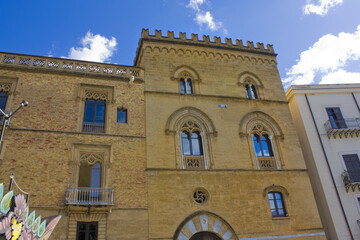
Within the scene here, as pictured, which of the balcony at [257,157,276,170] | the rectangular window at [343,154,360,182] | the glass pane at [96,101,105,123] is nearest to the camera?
the glass pane at [96,101,105,123]

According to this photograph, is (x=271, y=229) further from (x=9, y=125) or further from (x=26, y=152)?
(x=9, y=125)

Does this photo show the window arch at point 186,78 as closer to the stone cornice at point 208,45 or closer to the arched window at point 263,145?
the stone cornice at point 208,45

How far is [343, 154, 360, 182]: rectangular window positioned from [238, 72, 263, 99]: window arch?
6.64 meters

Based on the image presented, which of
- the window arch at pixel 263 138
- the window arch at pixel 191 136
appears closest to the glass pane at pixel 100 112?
the window arch at pixel 191 136

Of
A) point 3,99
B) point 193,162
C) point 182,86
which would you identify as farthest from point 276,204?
point 3,99

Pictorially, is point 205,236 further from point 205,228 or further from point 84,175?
point 84,175

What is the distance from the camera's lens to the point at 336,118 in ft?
66.4

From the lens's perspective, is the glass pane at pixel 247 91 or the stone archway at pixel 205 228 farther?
the glass pane at pixel 247 91

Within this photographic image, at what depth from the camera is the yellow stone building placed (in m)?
13.5

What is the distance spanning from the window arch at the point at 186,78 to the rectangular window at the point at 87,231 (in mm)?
8938

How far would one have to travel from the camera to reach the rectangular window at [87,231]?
41.9 feet

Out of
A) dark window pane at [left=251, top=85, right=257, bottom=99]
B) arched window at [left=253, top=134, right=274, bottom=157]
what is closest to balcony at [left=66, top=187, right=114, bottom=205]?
arched window at [left=253, top=134, right=274, bottom=157]

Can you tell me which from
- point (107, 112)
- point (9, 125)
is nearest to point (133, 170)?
point (107, 112)

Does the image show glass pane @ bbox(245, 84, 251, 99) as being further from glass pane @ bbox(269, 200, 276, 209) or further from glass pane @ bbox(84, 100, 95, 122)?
glass pane @ bbox(84, 100, 95, 122)
